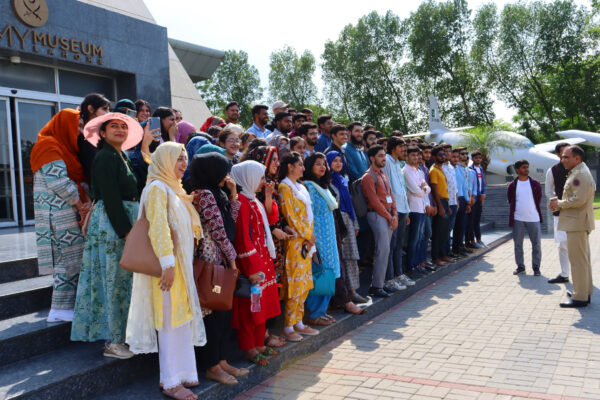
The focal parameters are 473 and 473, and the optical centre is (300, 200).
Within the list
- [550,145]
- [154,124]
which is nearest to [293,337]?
[154,124]

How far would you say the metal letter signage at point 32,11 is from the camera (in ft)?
27.0

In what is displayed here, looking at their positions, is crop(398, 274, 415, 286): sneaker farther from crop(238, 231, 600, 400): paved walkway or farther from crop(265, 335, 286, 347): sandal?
crop(265, 335, 286, 347): sandal

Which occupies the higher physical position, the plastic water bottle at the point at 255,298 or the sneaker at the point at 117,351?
the plastic water bottle at the point at 255,298

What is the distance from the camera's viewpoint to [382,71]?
1655 inches

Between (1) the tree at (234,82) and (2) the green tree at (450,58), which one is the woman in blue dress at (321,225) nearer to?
(2) the green tree at (450,58)

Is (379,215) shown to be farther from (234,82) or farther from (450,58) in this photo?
(234,82)

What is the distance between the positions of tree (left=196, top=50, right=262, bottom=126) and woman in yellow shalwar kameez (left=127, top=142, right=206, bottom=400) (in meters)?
46.0

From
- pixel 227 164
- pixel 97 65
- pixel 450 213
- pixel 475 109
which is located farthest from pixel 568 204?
pixel 475 109

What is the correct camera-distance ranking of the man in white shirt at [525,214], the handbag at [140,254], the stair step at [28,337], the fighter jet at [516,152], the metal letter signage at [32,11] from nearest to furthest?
the handbag at [140,254]
the stair step at [28,337]
the man in white shirt at [525,214]
the metal letter signage at [32,11]
the fighter jet at [516,152]

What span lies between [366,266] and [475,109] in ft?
119

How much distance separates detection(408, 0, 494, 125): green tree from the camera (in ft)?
125

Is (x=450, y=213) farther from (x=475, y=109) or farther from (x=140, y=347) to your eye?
(x=475, y=109)

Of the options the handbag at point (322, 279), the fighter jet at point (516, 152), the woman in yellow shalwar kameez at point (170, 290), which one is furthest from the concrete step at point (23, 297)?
the fighter jet at point (516, 152)

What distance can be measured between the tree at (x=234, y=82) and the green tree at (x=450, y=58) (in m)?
16.9
